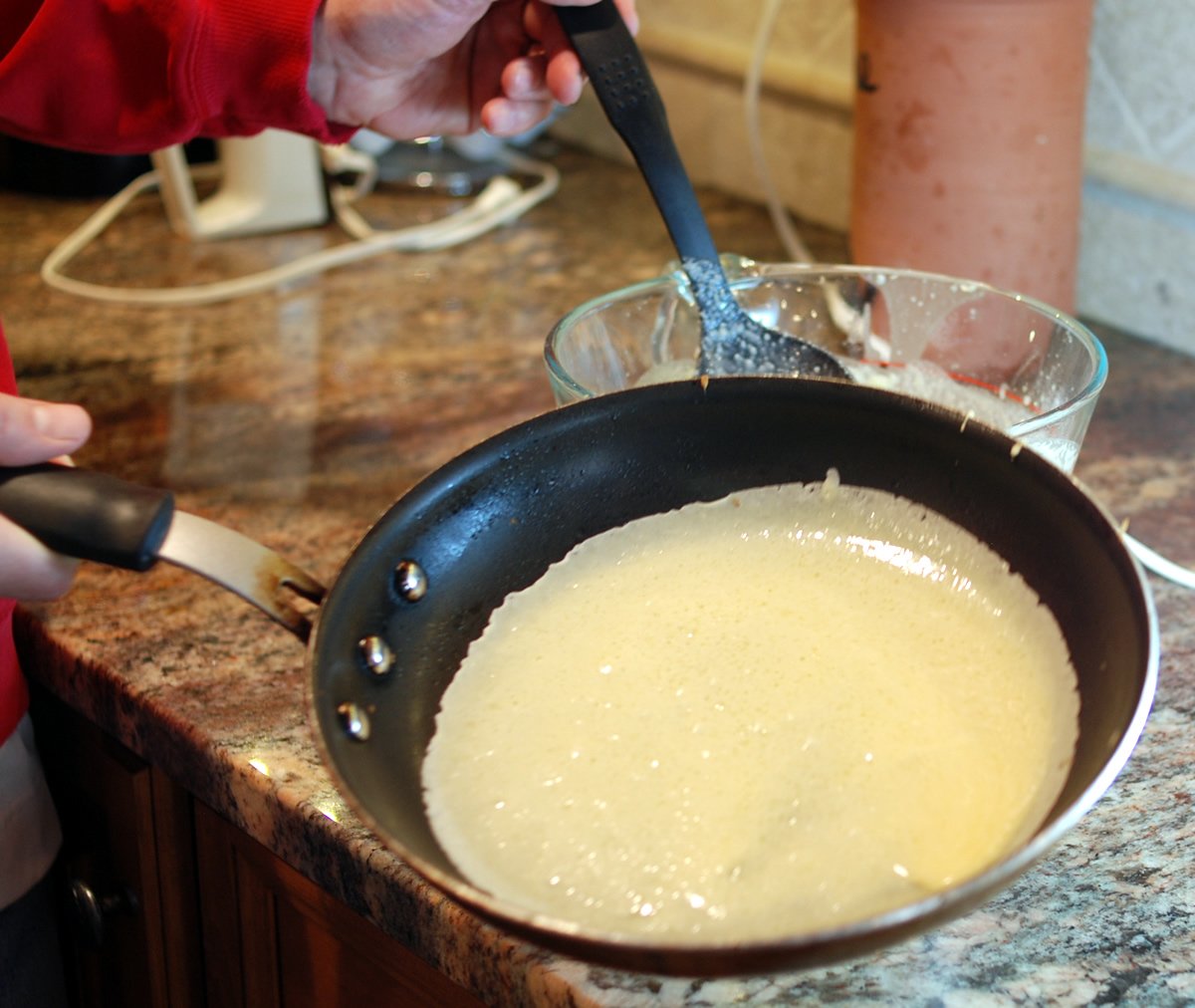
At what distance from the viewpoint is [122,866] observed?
2.11 ft

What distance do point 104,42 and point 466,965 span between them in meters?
0.51

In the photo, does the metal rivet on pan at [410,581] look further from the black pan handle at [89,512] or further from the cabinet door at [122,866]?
the cabinet door at [122,866]

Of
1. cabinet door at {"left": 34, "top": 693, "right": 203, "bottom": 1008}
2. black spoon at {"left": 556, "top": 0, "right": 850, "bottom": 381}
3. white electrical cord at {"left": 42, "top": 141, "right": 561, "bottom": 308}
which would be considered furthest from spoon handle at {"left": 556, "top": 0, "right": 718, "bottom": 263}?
white electrical cord at {"left": 42, "top": 141, "right": 561, "bottom": 308}

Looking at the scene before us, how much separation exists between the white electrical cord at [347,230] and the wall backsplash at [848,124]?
0.51ft

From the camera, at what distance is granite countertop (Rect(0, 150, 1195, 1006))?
16.2 inches

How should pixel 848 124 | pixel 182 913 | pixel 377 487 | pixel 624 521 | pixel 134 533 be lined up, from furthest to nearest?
pixel 848 124
pixel 377 487
pixel 182 913
pixel 624 521
pixel 134 533

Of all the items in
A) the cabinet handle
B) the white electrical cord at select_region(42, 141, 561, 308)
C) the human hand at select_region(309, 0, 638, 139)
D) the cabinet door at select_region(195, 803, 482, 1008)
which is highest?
the human hand at select_region(309, 0, 638, 139)

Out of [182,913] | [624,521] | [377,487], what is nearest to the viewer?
[624,521]

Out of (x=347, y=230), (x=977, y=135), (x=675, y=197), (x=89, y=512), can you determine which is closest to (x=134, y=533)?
(x=89, y=512)

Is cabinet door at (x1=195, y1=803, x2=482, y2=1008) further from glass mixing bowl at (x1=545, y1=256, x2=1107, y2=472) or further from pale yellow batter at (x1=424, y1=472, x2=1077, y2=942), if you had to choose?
glass mixing bowl at (x1=545, y1=256, x2=1107, y2=472)

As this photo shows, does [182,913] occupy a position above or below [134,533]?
below

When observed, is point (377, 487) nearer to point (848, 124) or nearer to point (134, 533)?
point (134, 533)

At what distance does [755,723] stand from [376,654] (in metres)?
0.12

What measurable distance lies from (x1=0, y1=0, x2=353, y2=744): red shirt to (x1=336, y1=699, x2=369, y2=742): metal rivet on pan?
414mm
